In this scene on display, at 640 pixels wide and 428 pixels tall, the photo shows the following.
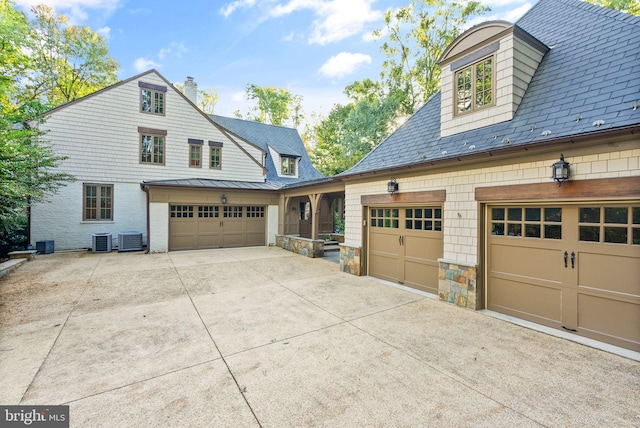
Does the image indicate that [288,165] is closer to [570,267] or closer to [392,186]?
[392,186]

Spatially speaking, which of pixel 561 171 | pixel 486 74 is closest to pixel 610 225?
pixel 561 171

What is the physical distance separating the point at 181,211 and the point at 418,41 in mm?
17069

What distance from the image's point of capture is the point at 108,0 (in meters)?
12.9

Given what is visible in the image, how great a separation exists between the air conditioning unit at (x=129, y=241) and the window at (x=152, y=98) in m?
5.36

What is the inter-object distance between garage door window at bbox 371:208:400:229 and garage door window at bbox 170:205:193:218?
318 inches

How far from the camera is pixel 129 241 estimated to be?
10633mm

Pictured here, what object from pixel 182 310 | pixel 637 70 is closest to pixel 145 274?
pixel 182 310

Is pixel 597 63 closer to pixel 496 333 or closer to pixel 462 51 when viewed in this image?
pixel 462 51

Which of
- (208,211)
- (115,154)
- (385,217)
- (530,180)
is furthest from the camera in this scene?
(208,211)

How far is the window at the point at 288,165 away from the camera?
631 inches

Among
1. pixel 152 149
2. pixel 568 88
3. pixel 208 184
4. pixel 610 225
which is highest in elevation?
pixel 152 149

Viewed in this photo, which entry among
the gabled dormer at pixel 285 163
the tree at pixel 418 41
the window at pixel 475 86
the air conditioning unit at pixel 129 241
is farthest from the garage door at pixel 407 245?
the tree at pixel 418 41

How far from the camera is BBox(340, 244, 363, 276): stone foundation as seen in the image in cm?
727

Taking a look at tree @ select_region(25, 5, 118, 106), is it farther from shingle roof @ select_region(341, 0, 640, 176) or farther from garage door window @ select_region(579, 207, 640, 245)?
garage door window @ select_region(579, 207, 640, 245)
